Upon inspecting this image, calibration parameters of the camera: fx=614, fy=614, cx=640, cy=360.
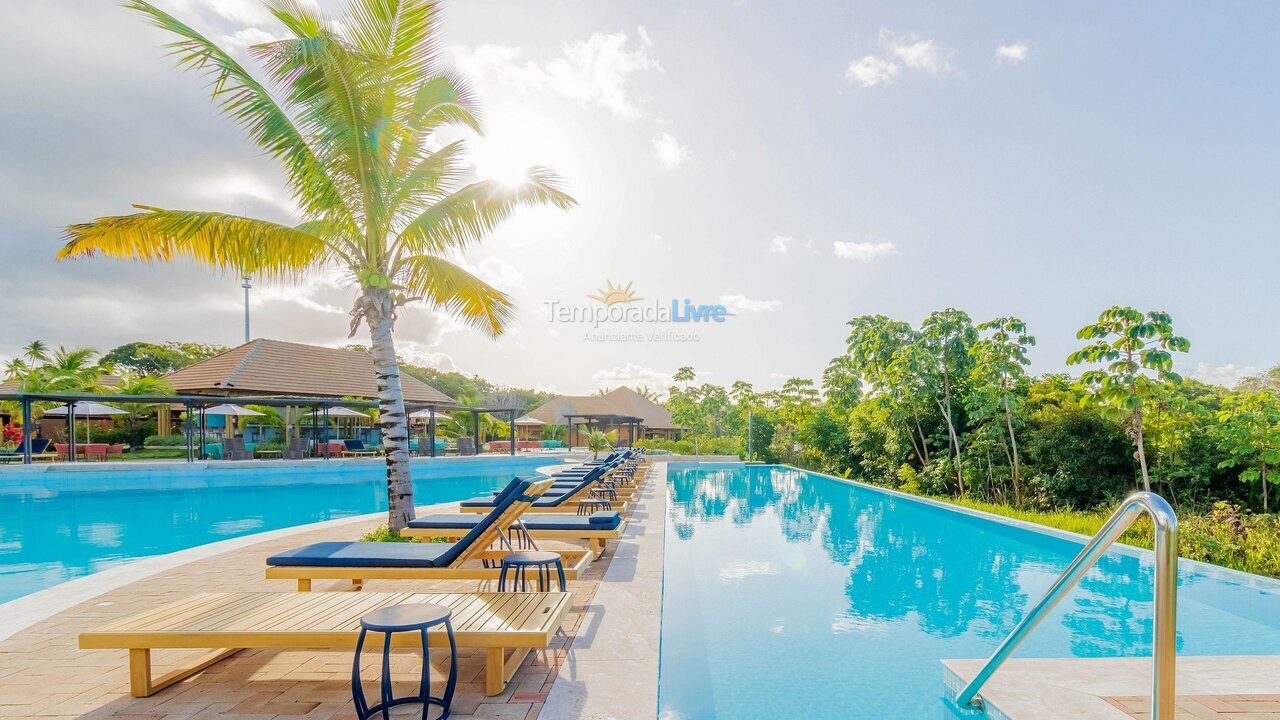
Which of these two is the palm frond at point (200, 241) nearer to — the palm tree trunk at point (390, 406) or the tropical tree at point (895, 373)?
the palm tree trunk at point (390, 406)

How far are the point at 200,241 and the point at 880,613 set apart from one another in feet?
26.2

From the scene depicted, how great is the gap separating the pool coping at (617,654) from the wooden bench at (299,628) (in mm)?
303

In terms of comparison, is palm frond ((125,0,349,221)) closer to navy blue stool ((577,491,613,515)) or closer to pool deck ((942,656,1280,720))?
navy blue stool ((577,491,613,515))

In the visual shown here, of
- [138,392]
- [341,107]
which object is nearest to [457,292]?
[341,107]

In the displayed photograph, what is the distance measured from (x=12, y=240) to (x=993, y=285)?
27.6 m

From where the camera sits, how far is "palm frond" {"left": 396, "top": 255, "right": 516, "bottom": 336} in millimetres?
7750

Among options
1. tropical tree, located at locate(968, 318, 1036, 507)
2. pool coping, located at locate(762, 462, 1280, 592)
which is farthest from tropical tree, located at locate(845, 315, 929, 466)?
tropical tree, located at locate(968, 318, 1036, 507)

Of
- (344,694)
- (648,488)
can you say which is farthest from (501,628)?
(648,488)

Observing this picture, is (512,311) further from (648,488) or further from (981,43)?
(981,43)

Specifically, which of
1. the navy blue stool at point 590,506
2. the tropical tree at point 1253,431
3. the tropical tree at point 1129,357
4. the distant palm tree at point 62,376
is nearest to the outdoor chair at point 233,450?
the distant palm tree at point 62,376

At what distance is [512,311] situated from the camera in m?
8.78

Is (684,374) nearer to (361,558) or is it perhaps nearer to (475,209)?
(475,209)

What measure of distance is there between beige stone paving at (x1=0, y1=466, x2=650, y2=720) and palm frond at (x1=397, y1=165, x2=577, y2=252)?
4616 millimetres

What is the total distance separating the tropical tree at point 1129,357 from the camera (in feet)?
25.8
